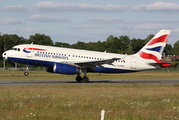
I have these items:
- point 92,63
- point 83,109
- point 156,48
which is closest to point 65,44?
point 156,48

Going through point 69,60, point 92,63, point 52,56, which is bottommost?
point 92,63

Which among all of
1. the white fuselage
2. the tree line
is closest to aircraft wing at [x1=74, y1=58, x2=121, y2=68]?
the white fuselage

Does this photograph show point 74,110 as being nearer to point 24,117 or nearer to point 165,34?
point 24,117

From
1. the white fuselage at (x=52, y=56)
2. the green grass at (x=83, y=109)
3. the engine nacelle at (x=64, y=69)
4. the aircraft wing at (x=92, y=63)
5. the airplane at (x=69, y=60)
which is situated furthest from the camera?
the white fuselage at (x=52, y=56)

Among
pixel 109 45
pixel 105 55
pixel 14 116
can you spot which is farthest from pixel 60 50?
pixel 109 45

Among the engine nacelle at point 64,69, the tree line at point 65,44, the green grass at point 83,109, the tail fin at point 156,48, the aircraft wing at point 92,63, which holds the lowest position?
the green grass at point 83,109

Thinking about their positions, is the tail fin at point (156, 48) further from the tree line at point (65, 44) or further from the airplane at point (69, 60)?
the tree line at point (65, 44)

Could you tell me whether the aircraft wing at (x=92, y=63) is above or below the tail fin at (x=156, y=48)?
below

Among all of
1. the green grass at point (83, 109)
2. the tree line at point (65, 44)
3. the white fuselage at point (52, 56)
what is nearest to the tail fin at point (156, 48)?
the white fuselage at point (52, 56)

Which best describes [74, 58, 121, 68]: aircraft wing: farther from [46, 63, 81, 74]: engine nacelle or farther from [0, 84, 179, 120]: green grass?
[0, 84, 179, 120]: green grass

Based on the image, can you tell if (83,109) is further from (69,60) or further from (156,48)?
(156,48)

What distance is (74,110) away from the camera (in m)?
12.0

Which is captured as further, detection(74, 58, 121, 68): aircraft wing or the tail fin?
the tail fin

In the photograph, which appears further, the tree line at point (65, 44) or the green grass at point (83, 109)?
the tree line at point (65, 44)
